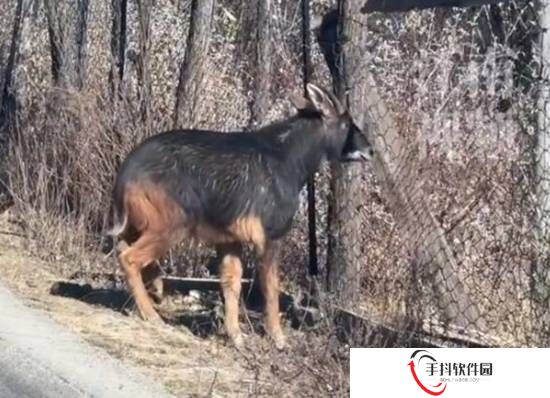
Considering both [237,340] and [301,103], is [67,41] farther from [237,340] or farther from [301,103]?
[237,340]

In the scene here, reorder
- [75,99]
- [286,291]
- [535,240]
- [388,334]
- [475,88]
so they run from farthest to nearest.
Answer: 1. [75,99]
2. [475,88]
3. [286,291]
4. [388,334]
5. [535,240]

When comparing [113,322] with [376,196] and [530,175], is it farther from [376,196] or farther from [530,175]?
[530,175]

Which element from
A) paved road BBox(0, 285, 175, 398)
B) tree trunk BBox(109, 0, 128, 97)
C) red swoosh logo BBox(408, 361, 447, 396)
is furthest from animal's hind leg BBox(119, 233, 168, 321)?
red swoosh logo BBox(408, 361, 447, 396)

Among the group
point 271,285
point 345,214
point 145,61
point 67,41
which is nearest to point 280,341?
point 271,285

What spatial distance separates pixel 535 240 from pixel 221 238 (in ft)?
7.26

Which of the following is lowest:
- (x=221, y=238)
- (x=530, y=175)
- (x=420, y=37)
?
(x=221, y=238)

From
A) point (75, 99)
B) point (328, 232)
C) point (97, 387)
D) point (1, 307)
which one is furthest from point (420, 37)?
point (97, 387)

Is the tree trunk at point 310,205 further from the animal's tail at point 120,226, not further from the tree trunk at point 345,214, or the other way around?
the animal's tail at point 120,226

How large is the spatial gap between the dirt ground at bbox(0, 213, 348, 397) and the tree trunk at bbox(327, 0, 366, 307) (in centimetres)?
40

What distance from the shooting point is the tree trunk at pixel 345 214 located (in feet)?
27.9

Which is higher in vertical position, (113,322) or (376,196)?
(376,196)

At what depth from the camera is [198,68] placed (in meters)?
10.9

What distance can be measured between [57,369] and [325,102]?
230cm

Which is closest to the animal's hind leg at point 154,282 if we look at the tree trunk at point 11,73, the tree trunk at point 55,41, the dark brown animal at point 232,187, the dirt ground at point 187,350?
the dirt ground at point 187,350
